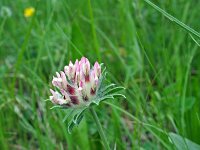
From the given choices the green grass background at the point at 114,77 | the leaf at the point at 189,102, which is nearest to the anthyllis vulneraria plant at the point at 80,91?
the green grass background at the point at 114,77

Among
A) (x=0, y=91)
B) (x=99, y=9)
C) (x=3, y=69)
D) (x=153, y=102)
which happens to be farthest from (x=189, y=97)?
(x=99, y=9)

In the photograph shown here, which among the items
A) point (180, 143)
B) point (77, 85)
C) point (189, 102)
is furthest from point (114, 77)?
point (77, 85)

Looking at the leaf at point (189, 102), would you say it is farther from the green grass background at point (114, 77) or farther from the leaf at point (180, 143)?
the leaf at point (180, 143)

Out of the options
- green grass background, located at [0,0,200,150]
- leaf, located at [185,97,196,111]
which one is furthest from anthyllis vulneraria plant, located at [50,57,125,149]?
leaf, located at [185,97,196,111]

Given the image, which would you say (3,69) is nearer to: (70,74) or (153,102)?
(153,102)

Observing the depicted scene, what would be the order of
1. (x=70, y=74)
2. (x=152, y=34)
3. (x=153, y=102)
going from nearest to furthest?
(x=70, y=74) → (x=153, y=102) → (x=152, y=34)

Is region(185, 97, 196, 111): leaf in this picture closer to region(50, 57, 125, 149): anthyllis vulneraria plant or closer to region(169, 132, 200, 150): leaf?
region(169, 132, 200, 150): leaf
